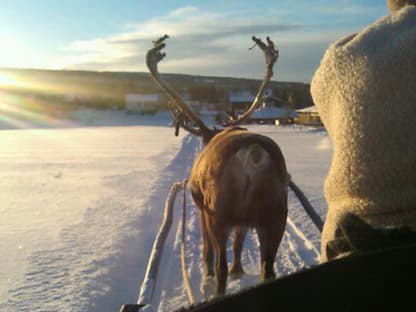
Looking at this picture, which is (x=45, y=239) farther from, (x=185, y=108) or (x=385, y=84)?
(x=385, y=84)

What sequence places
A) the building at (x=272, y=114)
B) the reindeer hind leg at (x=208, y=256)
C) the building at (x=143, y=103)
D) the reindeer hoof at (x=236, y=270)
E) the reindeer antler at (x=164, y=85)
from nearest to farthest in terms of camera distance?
1. the reindeer hind leg at (x=208, y=256)
2. the reindeer hoof at (x=236, y=270)
3. the reindeer antler at (x=164, y=85)
4. the building at (x=272, y=114)
5. the building at (x=143, y=103)

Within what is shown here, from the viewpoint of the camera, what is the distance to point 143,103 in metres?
94.6

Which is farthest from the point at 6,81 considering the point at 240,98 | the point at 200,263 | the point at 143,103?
the point at 200,263

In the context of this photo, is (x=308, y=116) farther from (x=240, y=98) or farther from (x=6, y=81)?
(x=6, y=81)

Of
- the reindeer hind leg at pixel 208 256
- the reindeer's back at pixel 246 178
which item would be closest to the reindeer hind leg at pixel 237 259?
the reindeer hind leg at pixel 208 256

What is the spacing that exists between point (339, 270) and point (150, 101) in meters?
95.1

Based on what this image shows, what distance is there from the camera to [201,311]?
842 millimetres

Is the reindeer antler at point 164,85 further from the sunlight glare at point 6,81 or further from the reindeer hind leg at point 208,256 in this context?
the sunlight glare at point 6,81

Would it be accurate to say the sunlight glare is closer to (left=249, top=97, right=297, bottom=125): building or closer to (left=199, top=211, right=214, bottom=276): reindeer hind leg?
(left=249, top=97, right=297, bottom=125): building

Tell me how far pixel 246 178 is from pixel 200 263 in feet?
6.67

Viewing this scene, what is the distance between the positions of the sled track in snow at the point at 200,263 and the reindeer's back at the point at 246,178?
2.65 ft

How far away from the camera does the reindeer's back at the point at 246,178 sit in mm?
4207

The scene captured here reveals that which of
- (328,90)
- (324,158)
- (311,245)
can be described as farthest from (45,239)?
(324,158)

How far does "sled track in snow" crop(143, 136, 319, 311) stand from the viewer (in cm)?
489
